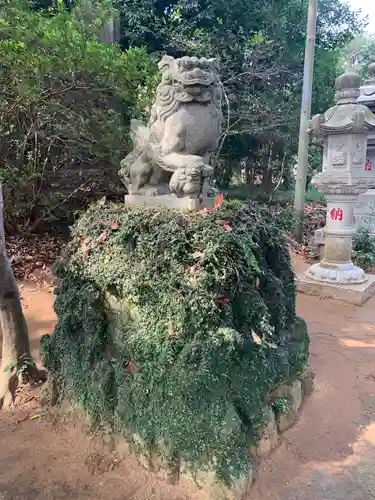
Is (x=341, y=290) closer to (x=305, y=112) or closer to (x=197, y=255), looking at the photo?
(x=197, y=255)

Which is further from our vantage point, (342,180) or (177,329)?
(342,180)

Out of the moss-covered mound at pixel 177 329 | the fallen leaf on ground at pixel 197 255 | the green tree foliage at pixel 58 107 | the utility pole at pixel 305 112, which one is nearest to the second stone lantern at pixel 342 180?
the utility pole at pixel 305 112

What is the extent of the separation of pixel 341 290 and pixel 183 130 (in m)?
4.08

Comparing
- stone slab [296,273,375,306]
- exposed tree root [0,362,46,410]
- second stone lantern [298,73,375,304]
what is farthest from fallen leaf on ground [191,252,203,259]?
second stone lantern [298,73,375,304]

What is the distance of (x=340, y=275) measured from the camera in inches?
242

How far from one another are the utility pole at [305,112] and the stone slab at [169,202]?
6.17m

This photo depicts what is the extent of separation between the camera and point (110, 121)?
6.29 metres

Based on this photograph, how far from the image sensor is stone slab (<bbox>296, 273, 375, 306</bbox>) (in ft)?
19.0

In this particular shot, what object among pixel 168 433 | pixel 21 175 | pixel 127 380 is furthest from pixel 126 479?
pixel 21 175

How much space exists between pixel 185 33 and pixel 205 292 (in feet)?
27.1

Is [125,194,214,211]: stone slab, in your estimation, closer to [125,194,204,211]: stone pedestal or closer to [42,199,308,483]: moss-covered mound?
[125,194,204,211]: stone pedestal

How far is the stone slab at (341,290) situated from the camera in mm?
5805

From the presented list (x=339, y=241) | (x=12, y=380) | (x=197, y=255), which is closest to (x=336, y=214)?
(x=339, y=241)

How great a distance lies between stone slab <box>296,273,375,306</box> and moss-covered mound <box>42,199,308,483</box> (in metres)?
3.12
